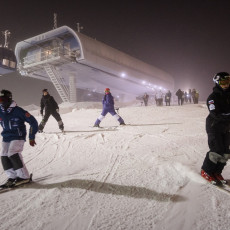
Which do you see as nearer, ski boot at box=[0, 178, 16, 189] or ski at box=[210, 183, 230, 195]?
ski at box=[210, 183, 230, 195]

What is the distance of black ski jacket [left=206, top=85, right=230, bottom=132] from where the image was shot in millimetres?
2775

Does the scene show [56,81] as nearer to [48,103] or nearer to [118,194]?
[48,103]

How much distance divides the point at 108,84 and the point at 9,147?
2994 centimetres

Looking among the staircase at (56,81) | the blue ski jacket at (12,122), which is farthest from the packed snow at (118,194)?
the staircase at (56,81)

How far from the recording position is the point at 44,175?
146 inches

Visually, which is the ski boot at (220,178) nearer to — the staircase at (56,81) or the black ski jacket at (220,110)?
the black ski jacket at (220,110)

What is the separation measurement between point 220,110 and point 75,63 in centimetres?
2219

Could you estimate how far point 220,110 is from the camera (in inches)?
110

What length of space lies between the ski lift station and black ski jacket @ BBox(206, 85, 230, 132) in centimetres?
2047

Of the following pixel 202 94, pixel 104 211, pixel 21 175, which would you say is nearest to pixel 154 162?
pixel 104 211

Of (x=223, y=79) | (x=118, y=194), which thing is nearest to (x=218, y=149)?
(x=223, y=79)

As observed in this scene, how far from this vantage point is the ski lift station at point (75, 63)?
23094 millimetres

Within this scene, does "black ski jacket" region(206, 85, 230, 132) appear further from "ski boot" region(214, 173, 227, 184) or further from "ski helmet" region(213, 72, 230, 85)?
"ski boot" region(214, 173, 227, 184)

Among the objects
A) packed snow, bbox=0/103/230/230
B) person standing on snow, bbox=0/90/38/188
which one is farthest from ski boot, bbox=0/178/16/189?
packed snow, bbox=0/103/230/230
